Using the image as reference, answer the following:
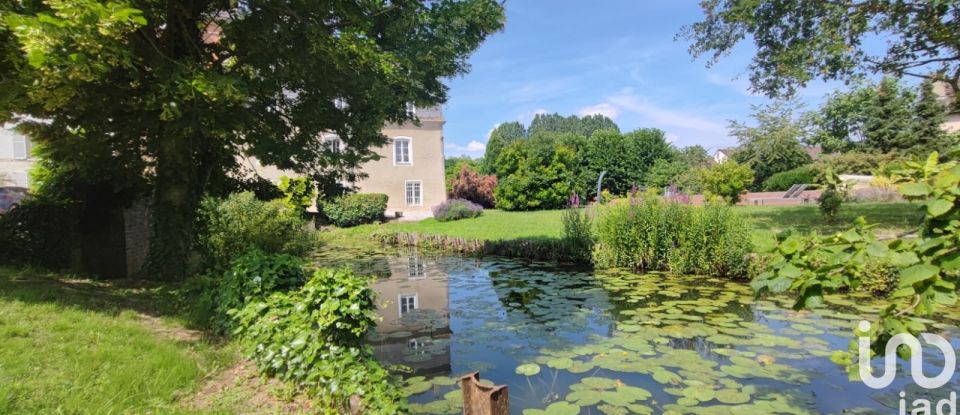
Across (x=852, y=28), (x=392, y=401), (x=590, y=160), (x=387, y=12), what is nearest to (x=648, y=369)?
(x=392, y=401)

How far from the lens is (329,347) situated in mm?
3602

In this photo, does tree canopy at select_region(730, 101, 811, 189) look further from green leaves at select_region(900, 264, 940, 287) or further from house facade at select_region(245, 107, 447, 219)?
green leaves at select_region(900, 264, 940, 287)

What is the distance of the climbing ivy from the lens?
164cm

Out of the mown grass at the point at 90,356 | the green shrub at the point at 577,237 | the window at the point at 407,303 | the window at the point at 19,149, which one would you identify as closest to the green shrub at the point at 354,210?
the green shrub at the point at 577,237

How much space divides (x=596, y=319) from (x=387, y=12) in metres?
5.49

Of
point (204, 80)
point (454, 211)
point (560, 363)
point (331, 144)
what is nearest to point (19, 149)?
point (454, 211)

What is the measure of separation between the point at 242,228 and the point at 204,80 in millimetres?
7271

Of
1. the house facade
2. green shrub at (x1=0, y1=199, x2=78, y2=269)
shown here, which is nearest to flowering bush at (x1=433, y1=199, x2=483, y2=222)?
the house facade

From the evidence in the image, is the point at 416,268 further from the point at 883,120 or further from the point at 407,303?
the point at 883,120

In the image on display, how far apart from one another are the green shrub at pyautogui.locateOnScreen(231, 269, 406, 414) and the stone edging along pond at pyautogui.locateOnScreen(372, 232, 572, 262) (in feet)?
27.0

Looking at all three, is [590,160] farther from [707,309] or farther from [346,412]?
[346,412]

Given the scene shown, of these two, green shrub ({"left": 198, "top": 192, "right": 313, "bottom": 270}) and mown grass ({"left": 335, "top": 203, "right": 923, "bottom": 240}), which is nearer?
green shrub ({"left": 198, "top": 192, "right": 313, "bottom": 270})

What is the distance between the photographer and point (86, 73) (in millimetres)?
4508

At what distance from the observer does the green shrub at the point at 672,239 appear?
29.1ft
